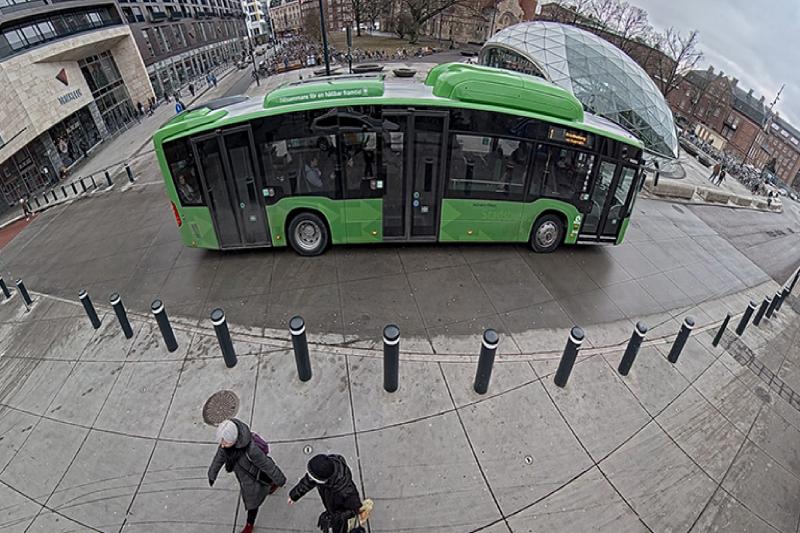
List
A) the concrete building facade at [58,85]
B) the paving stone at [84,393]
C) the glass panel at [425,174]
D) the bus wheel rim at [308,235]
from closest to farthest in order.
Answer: the paving stone at [84,393], the glass panel at [425,174], the bus wheel rim at [308,235], the concrete building facade at [58,85]

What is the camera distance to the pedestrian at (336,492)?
9.82 feet

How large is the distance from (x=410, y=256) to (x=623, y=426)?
502cm

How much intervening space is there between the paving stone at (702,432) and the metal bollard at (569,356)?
4.68 feet

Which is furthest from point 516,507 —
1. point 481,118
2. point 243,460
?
point 481,118

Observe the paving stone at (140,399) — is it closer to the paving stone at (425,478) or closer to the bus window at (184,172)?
the paving stone at (425,478)

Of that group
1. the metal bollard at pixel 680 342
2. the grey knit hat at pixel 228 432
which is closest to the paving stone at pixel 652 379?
the metal bollard at pixel 680 342

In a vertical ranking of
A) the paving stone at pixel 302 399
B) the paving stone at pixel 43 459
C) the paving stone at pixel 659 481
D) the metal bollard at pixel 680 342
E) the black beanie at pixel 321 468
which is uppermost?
the black beanie at pixel 321 468

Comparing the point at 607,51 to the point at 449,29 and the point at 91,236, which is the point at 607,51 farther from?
the point at 449,29

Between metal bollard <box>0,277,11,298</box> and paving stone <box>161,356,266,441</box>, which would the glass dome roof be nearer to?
paving stone <box>161,356,266,441</box>

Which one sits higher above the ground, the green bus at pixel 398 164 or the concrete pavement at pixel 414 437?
the green bus at pixel 398 164

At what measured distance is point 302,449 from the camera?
4.91 meters

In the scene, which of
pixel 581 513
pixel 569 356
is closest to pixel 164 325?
pixel 569 356

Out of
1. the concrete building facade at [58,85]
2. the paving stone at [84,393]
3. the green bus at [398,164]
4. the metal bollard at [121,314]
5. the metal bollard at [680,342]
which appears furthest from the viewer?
the concrete building facade at [58,85]

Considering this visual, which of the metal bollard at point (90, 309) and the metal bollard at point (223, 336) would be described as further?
the metal bollard at point (90, 309)
